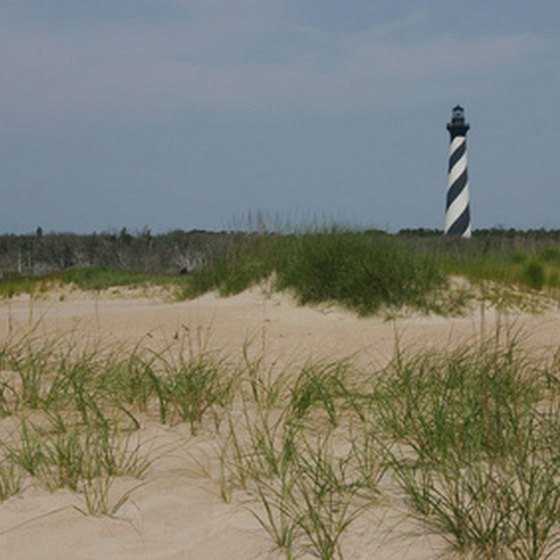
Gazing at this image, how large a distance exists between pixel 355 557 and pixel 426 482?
550 millimetres

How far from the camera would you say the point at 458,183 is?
94.6 ft

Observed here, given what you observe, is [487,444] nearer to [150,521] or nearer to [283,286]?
[150,521]

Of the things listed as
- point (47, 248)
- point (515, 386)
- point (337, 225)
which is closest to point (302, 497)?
point (515, 386)

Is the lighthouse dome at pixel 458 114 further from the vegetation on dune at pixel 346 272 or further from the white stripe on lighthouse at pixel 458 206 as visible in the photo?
the vegetation on dune at pixel 346 272

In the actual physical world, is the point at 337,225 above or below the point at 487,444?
above

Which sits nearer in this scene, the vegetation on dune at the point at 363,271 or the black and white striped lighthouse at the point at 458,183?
the vegetation on dune at the point at 363,271

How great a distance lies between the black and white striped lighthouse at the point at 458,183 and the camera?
28.8 metres

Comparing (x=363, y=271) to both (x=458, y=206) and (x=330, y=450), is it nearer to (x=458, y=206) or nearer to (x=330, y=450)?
(x=330, y=450)

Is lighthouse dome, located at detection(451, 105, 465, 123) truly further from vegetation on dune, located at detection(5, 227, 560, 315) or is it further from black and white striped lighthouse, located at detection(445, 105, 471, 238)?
vegetation on dune, located at detection(5, 227, 560, 315)

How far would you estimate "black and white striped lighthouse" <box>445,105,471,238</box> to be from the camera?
94.3ft

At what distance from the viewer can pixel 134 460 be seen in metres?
3.29

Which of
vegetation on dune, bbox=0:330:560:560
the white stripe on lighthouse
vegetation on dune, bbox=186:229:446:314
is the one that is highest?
the white stripe on lighthouse

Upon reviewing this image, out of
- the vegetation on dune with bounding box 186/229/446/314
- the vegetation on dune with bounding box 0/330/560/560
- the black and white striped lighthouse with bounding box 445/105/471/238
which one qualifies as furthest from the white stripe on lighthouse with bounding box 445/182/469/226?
the vegetation on dune with bounding box 0/330/560/560

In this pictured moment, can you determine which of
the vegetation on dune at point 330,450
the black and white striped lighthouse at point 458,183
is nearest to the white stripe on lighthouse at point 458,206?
the black and white striped lighthouse at point 458,183
